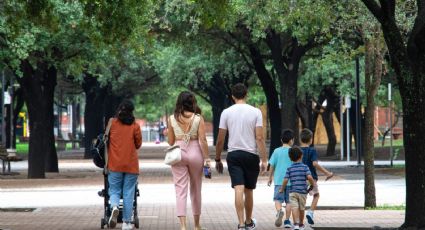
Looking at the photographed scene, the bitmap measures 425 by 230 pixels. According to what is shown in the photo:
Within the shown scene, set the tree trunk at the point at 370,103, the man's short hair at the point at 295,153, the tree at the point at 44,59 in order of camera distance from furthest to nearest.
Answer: the tree at the point at 44,59, the tree trunk at the point at 370,103, the man's short hair at the point at 295,153

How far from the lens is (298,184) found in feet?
45.1

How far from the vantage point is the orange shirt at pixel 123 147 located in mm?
14367

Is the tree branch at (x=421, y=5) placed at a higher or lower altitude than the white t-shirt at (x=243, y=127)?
higher

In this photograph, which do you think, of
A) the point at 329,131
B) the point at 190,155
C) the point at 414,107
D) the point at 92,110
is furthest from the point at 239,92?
the point at 92,110

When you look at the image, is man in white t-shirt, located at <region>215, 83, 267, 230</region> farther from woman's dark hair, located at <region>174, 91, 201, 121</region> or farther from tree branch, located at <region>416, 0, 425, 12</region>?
tree branch, located at <region>416, 0, 425, 12</region>

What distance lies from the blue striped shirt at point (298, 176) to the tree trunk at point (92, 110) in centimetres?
3967

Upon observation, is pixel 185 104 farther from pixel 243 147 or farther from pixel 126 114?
pixel 126 114

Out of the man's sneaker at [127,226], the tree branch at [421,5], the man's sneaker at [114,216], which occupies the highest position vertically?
the tree branch at [421,5]

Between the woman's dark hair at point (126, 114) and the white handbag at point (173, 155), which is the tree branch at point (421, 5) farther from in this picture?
the woman's dark hair at point (126, 114)

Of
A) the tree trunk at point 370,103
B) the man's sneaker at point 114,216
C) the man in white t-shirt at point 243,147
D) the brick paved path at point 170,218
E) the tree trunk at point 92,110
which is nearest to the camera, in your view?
the man in white t-shirt at point 243,147

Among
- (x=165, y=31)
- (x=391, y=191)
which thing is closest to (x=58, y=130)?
(x=165, y=31)

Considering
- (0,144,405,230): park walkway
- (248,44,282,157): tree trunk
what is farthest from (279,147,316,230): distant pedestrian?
(248,44,282,157): tree trunk

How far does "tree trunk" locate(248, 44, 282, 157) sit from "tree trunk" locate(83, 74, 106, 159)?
15.6 metres

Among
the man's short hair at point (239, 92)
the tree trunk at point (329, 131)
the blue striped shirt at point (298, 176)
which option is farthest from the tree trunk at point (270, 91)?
the man's short hair at point (239, 92)
